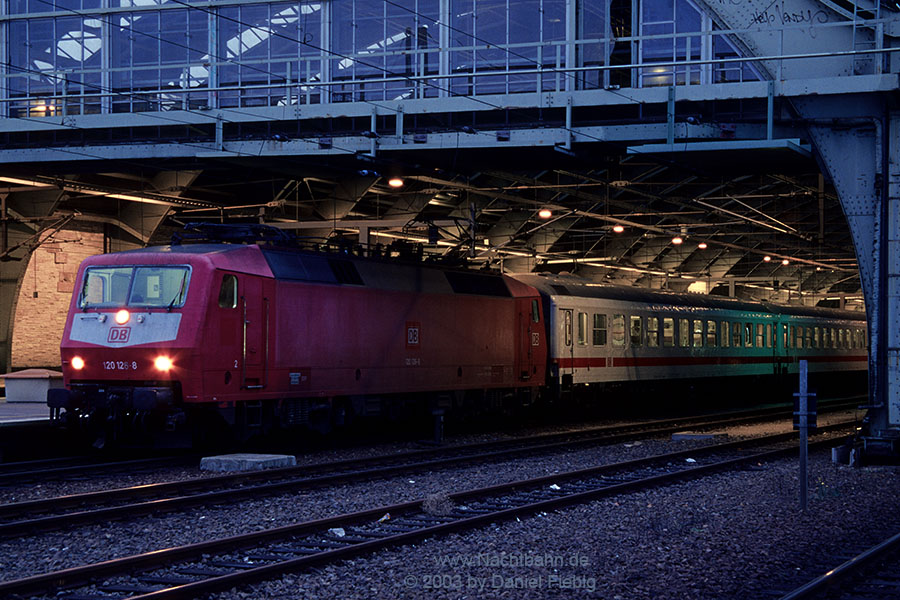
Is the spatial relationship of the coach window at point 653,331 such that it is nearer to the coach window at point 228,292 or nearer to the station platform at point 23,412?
the station platform at point 23,412

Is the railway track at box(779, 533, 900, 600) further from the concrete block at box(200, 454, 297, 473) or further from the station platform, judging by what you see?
the station platform

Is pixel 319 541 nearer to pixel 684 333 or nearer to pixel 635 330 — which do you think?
pixel 635 330

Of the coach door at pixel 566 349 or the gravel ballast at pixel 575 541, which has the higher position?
the coach door at pixel 566 349

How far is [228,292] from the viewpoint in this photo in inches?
673

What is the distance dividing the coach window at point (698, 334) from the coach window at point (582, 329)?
21.4 feet

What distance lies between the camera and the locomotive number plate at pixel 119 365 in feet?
54.7

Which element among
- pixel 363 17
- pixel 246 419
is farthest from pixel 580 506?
pixel 363 17

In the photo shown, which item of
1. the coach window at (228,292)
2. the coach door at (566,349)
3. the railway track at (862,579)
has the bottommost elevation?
the railway track at (862,579)

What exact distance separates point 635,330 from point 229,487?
1718 cm

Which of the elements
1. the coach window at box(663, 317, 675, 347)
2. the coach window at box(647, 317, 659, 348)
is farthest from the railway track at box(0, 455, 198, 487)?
the coach window at box(663, 317, 675, 347)

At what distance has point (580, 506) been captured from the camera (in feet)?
44.3

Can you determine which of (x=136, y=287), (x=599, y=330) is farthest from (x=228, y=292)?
(x=599, y=330)

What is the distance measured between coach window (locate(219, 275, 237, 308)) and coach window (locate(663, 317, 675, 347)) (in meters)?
16.8

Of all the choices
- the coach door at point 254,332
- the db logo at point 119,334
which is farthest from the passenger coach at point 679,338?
the db logo at point 119,334
